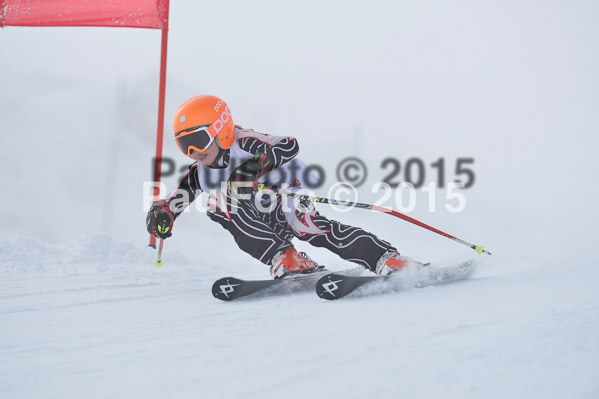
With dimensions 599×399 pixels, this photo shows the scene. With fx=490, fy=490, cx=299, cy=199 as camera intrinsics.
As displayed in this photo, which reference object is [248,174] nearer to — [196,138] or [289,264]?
[196,138]

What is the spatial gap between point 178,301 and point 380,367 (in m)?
1.61

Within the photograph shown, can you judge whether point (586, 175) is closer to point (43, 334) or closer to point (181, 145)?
point (181, 145)

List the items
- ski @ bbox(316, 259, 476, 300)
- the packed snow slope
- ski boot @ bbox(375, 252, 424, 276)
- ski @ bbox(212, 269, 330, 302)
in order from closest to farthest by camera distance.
Answer: the packed snow slope
ski @ bbox(316, 259, 476, 300)
ski @ bbox(212, 269, 330, 302)
ski boot @ bbox(375, 252, 424, 276)

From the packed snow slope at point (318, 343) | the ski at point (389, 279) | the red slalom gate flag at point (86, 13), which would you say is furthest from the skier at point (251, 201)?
the red slalom gate flag at point (86, 13)

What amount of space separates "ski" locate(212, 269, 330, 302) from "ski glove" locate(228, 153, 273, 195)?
503mm

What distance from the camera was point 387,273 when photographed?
2756 mm

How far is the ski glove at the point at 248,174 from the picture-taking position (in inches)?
107

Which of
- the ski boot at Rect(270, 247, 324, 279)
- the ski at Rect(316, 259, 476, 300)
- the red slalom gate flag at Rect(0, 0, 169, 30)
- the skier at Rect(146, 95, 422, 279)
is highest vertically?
the red slalom gate flag at Rect(0, 0, 169, 30)

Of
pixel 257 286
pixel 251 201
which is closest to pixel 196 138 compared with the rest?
pixel 251 201

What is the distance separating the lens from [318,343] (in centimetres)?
173

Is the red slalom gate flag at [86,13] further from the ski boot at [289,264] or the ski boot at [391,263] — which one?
the ski boot at [391,263]

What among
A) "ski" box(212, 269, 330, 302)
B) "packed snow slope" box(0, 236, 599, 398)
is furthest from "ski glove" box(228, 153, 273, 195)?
"packed snow slope" box(0, 236, 599, 398)

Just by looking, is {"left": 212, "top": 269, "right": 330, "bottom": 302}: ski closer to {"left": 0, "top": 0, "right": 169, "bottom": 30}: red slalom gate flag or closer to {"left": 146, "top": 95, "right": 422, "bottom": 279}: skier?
{"left": 146, "top": 95, "right": 422, "bottom": 279}: skier

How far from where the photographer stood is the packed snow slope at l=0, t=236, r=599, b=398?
53.5 inches
